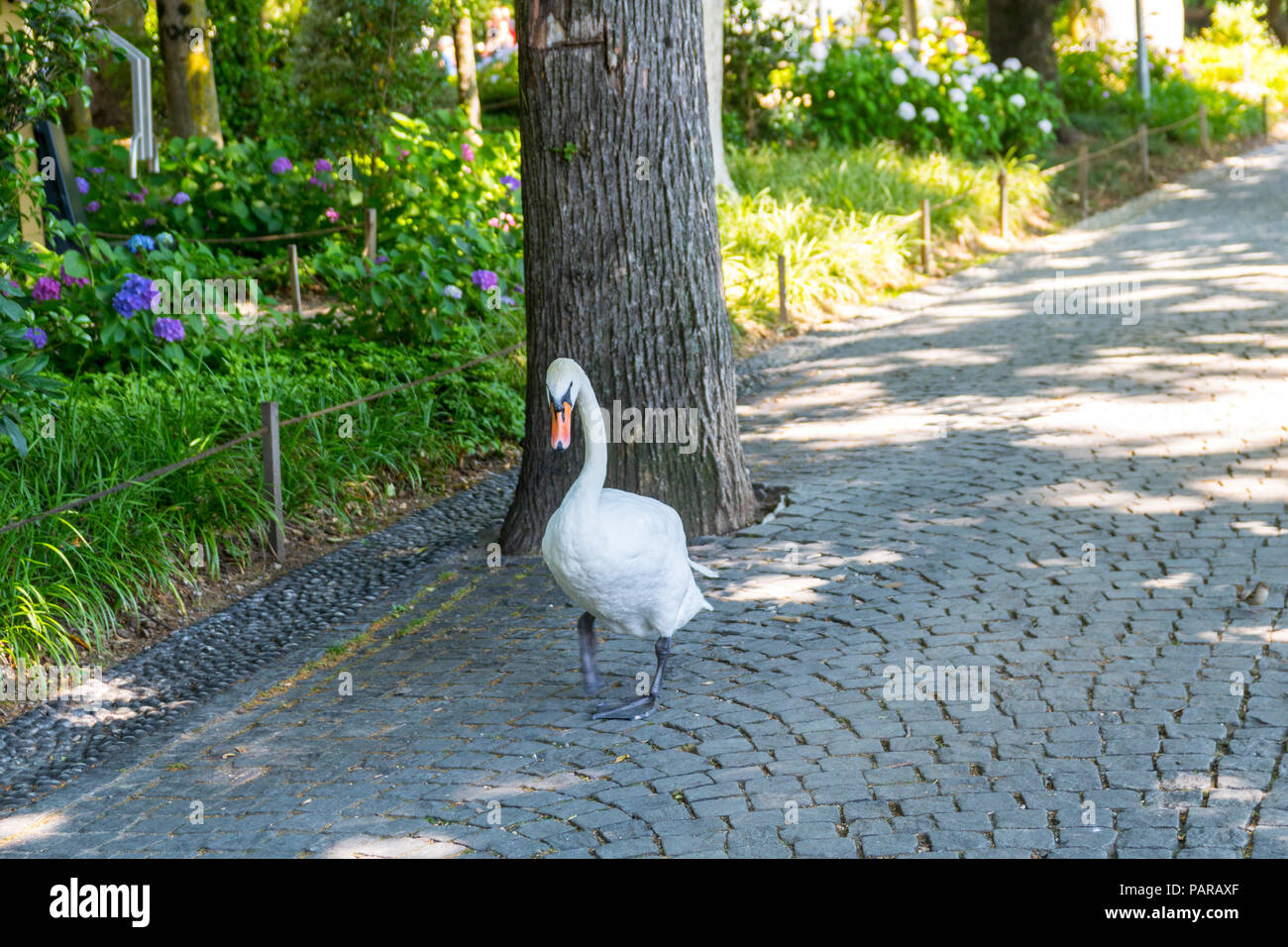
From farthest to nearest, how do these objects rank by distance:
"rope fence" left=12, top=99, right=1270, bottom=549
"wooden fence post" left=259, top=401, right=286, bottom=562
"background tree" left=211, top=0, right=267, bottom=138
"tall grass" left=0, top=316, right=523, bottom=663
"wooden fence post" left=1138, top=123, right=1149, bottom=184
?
1. "wooden fence post" left=1138, top=123, right=1149, bottom=184
2. "background tree" left=211, top=0, right=267, bottom=138
3. "wooden fence post" left=259, top=401, right=286, bottom=562
4. "rope fence" left=12, top=99, right=1270, bottom=549
5. "tall grass" left=0, top=316, right=523, bottom=663

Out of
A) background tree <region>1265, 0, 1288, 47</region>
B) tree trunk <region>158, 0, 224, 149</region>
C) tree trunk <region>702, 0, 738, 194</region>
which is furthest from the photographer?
background tree <region>1265, 0, 1288, 47</region>

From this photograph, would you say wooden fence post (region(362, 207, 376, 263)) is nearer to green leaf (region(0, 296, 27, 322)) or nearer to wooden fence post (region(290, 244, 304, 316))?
wooden fence post (region(290, 244, 304, 316))

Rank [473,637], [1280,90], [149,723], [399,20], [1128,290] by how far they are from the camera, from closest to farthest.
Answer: [149,723]
[473,637]
[1128,290]
[399,20]
[1280,90]

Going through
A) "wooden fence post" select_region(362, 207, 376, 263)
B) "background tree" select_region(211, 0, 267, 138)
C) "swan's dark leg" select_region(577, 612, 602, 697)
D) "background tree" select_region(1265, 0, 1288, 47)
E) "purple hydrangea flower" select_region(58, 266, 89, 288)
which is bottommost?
"swan's dark leg" select_region(577, 612, 602, 697)

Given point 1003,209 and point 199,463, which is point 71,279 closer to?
point 199,463

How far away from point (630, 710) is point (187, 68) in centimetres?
1217

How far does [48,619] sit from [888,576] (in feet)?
13.1

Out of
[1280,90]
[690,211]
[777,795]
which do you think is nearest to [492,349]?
[690,211]

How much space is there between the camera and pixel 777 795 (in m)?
4.61

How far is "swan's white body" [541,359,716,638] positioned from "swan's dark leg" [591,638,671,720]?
0.19ft

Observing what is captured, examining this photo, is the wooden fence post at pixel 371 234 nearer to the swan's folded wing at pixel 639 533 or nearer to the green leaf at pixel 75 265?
the green leaf at pixel 75 265

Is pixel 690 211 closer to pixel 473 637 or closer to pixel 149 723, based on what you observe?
pixel 473 637

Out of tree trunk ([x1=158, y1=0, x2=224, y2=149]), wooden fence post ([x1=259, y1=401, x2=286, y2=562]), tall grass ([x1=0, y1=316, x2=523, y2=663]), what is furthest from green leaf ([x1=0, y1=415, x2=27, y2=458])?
tree trunk ([x1=158, y1=0, x2=224, y2=149])

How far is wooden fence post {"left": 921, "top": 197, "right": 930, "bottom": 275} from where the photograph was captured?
1523 cm
